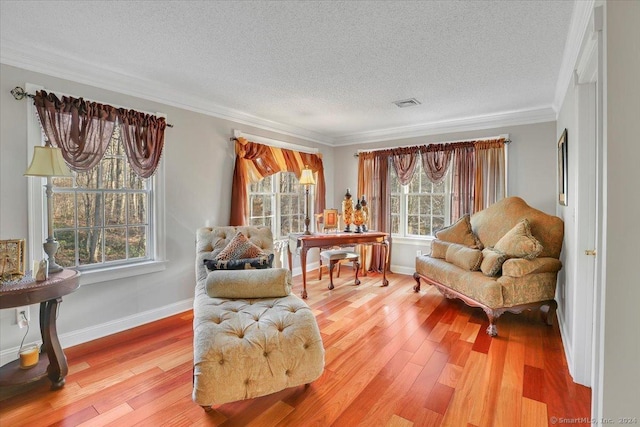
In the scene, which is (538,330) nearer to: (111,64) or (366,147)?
(366,147)

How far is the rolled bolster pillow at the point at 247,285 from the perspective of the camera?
2303 mm

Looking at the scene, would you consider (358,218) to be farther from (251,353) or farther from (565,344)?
(251,353)

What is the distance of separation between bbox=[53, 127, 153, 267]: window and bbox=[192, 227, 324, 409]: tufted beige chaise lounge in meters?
1.30

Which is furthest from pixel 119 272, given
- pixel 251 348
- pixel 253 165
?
pixel 253 165

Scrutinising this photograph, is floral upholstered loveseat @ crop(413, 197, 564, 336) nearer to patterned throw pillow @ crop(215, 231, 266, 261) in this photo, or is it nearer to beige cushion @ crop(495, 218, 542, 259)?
beige cushion @ crop(495, 218, 542, 259)

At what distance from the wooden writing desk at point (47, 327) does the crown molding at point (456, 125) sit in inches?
172

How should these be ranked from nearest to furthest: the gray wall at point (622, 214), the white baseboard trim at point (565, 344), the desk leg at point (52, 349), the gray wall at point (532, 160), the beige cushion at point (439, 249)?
1. the gray wall at point (622, 214)
2. the desk leg at point (52, 349)
3. the white baseboard trim at point (565, 344)
4. the beige cushion at point (439, 249)
5. the gray wall at point (532, 160)

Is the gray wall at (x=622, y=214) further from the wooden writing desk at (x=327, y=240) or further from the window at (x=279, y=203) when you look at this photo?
the window at (x=279, y=203)

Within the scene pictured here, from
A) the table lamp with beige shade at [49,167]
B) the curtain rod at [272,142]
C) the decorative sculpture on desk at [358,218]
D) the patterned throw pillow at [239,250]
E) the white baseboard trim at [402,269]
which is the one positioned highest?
the curtain rod at [272,142]

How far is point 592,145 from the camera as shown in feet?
6.29

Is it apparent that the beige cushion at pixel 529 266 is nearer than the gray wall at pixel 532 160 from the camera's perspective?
Yes

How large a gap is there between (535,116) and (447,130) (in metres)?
1.07

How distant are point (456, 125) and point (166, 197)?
3918 mm

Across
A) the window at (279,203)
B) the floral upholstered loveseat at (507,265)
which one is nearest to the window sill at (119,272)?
the window at (279,203)
